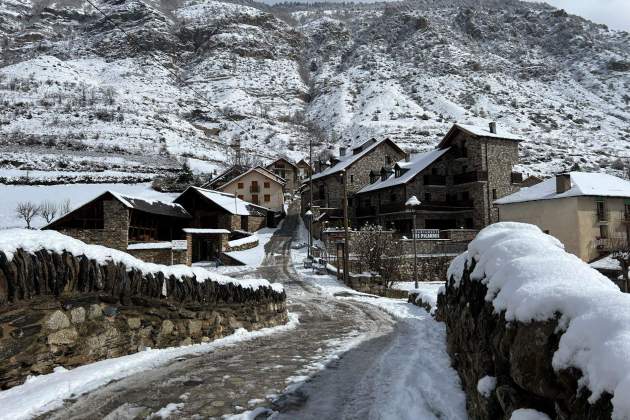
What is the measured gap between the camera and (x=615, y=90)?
131m

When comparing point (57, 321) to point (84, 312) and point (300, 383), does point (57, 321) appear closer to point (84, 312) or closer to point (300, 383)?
point (84, 312)

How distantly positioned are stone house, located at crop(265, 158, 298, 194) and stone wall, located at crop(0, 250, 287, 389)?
2883 inches

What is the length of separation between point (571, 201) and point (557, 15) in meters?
187

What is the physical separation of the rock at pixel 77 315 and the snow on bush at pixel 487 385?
5127mm

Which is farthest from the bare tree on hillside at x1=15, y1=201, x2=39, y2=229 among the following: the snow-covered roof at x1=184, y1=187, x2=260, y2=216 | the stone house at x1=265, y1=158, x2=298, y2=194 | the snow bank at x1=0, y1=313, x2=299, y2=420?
the snow bank at x1=0, y1=313, x2=299, y2=420

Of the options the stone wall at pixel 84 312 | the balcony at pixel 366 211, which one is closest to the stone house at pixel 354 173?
the balcony at pixel 366 211

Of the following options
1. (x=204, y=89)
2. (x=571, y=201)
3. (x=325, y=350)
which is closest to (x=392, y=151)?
(x=571, y=201)

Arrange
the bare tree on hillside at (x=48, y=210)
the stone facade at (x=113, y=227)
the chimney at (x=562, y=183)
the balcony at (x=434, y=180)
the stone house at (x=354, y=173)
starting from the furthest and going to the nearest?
the stone house at (x=354, y=173) → the balcony at (x=434, y=180) → the bare tree on hillside at (x=48, y=210) → the stone facade at (x=113, y=227) → the chimney at (x=562, y=183)

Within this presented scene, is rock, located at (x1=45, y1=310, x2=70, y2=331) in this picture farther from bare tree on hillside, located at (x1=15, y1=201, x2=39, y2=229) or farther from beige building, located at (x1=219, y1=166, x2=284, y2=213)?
beige building, located at (x1=219, y1=166, x2=284, y2=213)

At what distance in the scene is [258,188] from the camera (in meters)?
65.3

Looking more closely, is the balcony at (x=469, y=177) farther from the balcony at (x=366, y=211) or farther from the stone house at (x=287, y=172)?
the stone house at (x=287, y=172)

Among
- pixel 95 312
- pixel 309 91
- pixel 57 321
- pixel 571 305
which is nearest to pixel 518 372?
pixel 571 305

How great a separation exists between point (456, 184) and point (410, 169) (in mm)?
5481

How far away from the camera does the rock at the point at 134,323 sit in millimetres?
7045
